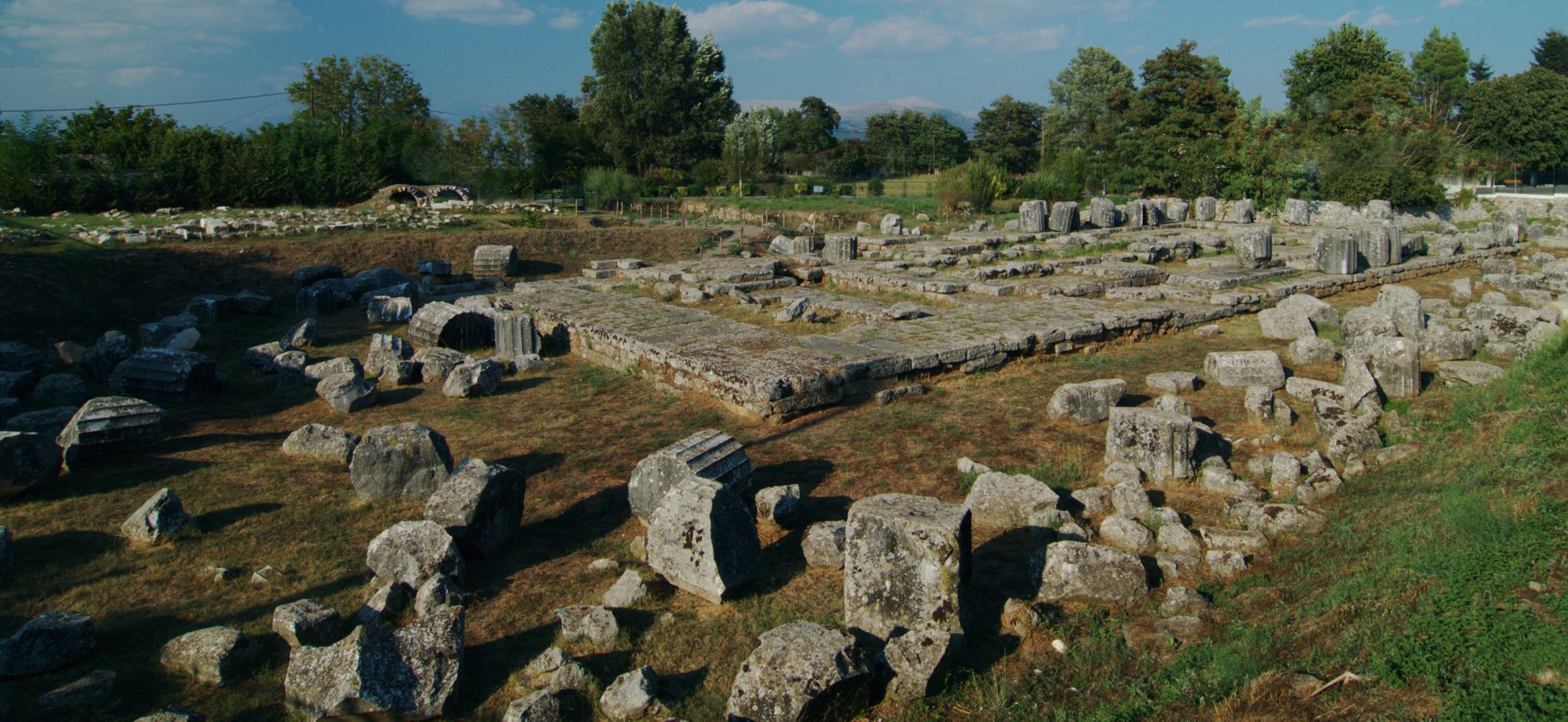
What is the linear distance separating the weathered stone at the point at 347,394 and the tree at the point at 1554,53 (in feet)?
248

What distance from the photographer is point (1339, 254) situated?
14336 millimetres

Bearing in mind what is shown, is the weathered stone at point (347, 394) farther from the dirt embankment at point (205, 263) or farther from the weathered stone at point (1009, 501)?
the weathered stone at point (1009, 501)

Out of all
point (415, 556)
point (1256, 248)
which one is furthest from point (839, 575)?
point (1256, 248)

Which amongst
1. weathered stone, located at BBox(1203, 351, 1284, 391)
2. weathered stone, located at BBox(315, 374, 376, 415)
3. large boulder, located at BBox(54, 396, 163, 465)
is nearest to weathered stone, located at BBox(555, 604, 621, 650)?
large boulder, located at BBox(54, 396, 163, 465)

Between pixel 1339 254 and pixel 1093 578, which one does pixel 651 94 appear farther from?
pixel 1093 578

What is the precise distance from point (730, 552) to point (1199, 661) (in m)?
2.27

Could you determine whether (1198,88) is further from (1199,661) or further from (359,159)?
(1199,661)

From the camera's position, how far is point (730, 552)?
4758mm

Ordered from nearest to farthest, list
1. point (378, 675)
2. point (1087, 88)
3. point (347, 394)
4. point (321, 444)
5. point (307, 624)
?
point (378, 675), point (307, 624), point (321, 444), point (347, 394), point (1087, 88)

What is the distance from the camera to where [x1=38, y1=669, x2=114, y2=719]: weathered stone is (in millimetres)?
3666

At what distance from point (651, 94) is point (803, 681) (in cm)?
4404

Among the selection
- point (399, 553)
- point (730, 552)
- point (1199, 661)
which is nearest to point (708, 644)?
point (730, 552)

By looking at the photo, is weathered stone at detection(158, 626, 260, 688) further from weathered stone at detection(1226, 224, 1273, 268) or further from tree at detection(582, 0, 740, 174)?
tree at detection(582, 0, 740, 174)

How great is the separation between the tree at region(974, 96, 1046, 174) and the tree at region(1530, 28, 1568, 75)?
36.8m
